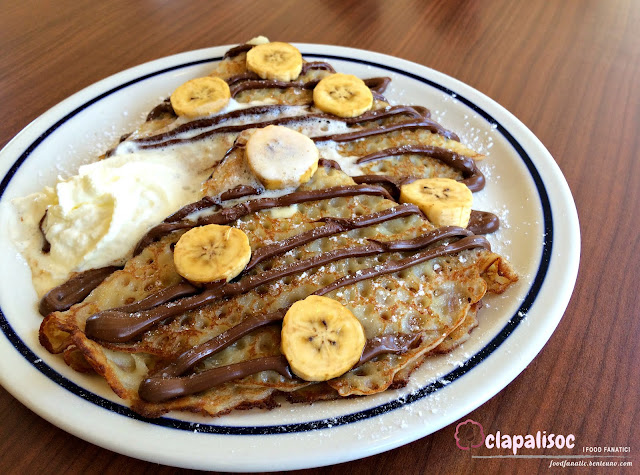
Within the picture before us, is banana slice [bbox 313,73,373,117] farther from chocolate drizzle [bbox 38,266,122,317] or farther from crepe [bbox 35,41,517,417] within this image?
chocolate drizzle [bbox 38,266,122,317]

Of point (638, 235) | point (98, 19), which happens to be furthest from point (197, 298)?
point (98, 19)

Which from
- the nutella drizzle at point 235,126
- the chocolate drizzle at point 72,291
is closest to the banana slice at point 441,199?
the nutella drizzle at point 235,126

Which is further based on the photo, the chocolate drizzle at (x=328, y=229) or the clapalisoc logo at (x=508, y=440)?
the chocolate drizzle at (x=328, y=229)

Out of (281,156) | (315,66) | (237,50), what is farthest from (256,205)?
(237,50)

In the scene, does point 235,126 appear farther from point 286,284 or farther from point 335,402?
point 335,402

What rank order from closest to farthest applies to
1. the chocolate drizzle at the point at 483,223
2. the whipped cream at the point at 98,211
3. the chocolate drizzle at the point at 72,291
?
1. the chocolate drizzle at the point at 72,291
2. the whipped cream at the point at 98,211
3. the chocolate drizzle at the point at 483,223

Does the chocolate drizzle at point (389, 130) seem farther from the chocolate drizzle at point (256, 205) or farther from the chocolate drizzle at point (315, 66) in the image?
the chocolate drizzle at point (315, 66)
